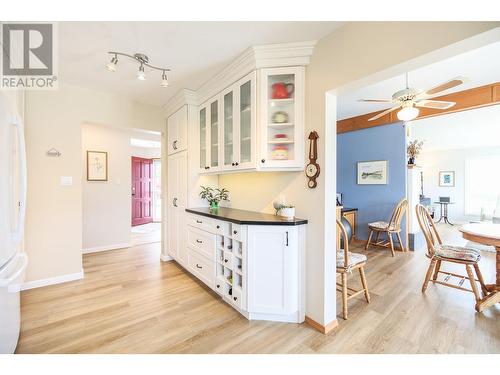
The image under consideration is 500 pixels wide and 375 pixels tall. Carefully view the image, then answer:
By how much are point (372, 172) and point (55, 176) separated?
5228mm

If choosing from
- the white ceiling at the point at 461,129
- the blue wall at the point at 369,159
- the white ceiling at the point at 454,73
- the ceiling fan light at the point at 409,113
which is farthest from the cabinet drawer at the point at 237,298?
the white ceiling at the point at 461,129

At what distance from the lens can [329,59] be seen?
179 cm

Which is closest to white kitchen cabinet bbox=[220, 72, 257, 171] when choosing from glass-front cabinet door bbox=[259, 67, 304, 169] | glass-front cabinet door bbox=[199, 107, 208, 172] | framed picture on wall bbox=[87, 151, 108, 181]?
glass-front cabinet door bbox=[259, 67, 304, 169]

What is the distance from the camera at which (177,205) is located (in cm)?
325

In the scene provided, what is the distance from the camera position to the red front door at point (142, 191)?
6.76 meters

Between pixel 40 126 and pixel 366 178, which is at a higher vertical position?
pixel 40 126

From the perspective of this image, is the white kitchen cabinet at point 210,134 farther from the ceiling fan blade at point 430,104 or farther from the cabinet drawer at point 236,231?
the ceiling fan blade at point 430,104

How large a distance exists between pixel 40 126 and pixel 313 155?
324cm

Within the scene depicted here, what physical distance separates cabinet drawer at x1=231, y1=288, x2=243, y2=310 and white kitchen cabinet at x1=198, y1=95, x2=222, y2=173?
135 centimetres

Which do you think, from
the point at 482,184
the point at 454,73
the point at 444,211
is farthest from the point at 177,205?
the point at 482,184

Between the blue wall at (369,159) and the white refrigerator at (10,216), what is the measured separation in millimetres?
4994

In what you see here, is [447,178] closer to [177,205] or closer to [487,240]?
[487,240]

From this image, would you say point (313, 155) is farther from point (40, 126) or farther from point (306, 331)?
point (40, 126)
